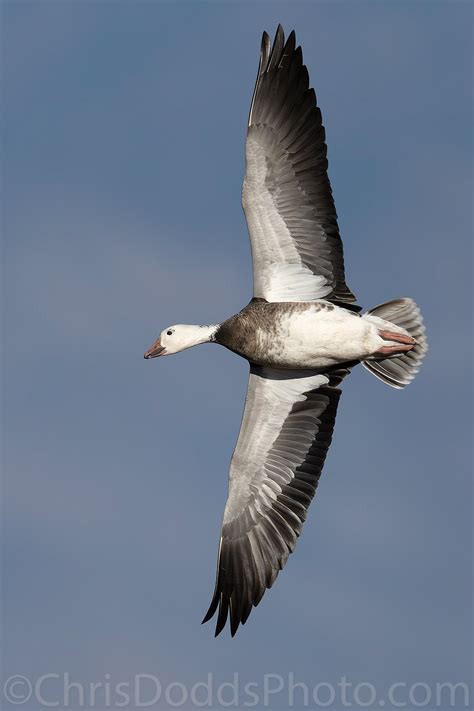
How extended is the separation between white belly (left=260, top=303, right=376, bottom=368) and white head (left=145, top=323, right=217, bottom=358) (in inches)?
35.8

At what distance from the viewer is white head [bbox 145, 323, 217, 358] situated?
1174 cm

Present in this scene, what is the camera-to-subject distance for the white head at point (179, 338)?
1174 centimetres

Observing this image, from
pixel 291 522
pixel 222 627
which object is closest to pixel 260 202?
pixel 291 522

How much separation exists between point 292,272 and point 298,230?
0.37 m

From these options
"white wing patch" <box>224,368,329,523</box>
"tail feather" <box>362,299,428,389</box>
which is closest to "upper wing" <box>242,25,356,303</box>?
"tail feather" <box>362,299,428,389</box>

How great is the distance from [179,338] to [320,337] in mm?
1671

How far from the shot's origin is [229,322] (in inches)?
443

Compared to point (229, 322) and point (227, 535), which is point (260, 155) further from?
point (227, 535)

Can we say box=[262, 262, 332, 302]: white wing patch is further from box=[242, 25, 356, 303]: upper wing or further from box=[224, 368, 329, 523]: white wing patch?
box=[224, 368, 329, 523]: white wing patch

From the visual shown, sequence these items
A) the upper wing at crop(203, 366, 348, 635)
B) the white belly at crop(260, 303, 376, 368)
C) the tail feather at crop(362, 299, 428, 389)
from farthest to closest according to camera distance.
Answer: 1. the tail feather at crop(362, 299, 428, 389)
2. the upper wing at crop(203, 366, 348, 635)
3. the white belly at crop(260, 303, 376, 368)

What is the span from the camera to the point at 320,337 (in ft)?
35.4

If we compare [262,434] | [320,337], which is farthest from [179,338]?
[320,337]

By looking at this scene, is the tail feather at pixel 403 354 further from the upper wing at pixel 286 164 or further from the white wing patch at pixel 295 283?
the upper wing at pixel 286 164

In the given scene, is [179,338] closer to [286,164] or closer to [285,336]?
[285,336]
